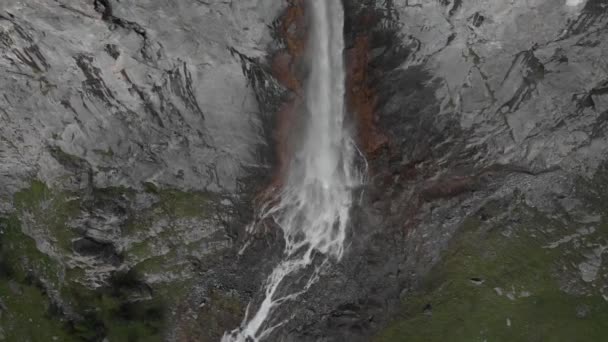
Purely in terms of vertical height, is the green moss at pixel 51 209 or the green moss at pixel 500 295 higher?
the green moss at pixel 51 209

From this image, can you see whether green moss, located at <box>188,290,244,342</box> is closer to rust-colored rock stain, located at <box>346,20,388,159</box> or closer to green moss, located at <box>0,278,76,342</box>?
green moss, located at <box>0,278,76,342</box>

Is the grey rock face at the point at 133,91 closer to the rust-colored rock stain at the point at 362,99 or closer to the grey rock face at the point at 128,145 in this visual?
the grey rock face at the point at 128,145

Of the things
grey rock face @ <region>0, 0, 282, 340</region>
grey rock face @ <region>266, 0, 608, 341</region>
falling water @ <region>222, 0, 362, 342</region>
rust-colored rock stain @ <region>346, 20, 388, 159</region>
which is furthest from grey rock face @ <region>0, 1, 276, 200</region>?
grey rock face @ <region>266, 0, 608, 341</region>

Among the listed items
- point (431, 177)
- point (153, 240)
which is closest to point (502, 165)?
point (431, 177)

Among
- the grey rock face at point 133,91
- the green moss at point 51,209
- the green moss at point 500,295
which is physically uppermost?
the grey rock face at point 133,91

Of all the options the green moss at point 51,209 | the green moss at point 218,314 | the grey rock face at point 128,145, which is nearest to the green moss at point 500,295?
the green moss at point 218,314

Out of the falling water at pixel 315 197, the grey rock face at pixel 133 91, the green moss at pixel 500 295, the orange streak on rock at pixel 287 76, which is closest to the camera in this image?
the grey rock face at pixel 133 91
